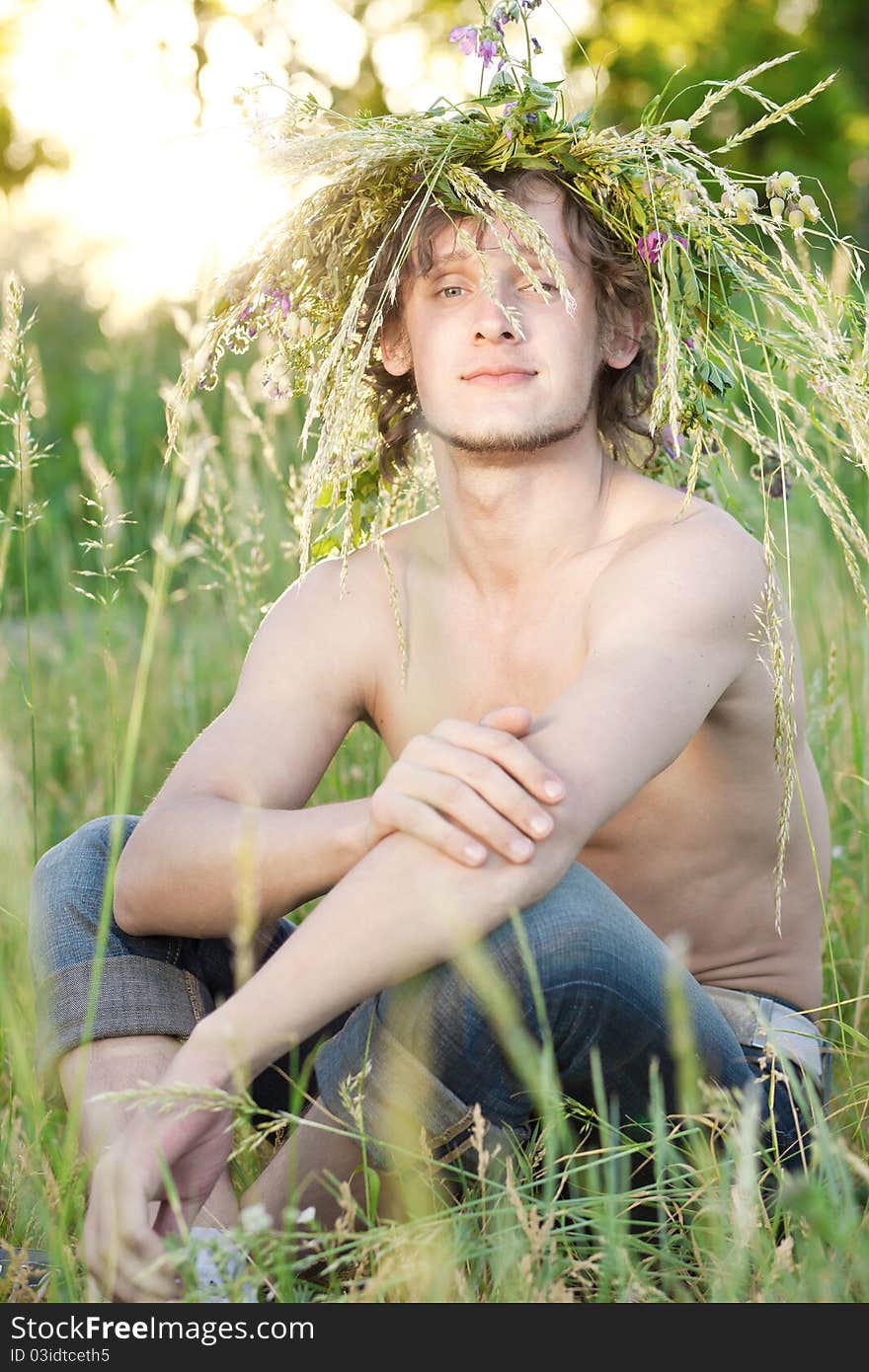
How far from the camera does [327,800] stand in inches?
124

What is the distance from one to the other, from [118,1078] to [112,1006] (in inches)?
3.9

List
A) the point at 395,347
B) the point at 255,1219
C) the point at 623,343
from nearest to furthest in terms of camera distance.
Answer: the point at 255,1219
the point at 623,343
the point at 395,347

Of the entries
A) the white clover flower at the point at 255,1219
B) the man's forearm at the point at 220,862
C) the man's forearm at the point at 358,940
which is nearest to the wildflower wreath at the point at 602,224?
the man's forearm at the point at 220,862

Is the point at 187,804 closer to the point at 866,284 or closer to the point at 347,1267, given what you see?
the point at 347,1267

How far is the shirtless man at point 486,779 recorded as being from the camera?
1576 millimetres

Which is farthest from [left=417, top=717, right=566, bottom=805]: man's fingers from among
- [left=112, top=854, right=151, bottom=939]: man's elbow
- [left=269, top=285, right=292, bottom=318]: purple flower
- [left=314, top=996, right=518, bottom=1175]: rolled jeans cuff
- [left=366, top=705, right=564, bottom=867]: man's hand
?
[left=269, top=285, right=292, bottom=318]: purple flower

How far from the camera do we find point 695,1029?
1821mm

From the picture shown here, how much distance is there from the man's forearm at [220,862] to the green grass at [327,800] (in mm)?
177

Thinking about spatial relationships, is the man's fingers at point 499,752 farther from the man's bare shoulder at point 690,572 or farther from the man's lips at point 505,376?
the man's lips at point 505,376

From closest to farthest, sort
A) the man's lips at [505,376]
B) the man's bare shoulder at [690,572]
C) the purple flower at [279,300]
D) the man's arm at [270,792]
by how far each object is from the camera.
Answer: the man's arm at [270,792], the man's bare shoulder at [690,572], the man's lips at [505,376], the purple flower at [279,300]

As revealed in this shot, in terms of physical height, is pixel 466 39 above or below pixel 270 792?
above

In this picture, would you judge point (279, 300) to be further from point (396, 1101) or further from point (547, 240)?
point (396, 1101)

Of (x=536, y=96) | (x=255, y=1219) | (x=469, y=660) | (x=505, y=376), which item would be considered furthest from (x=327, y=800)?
(x=255, y=1219)

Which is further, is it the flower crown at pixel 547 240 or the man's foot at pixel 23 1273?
the flower crown at pixel 547 240
